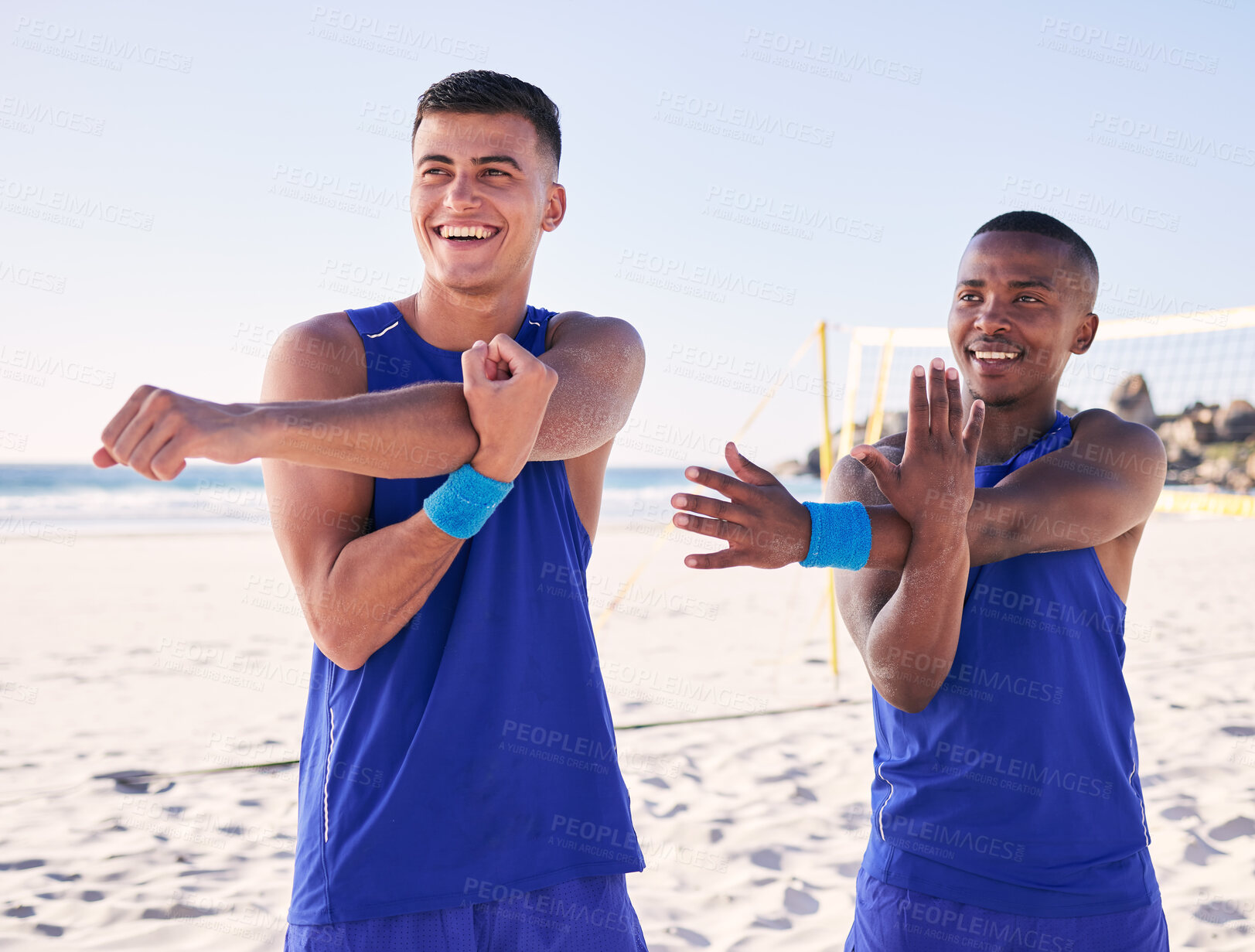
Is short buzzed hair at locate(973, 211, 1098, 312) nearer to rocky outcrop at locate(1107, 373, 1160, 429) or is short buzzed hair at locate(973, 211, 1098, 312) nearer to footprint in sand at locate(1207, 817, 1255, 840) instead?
footprint in sand at locate(1207, 817, 1255, 840)

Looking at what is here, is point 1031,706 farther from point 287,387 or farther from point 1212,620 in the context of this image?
point 1212,620

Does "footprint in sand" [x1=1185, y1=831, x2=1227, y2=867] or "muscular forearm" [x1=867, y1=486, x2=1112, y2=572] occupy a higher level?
"muscular forearm" [x1=867, y1=486, x2=1112, y2=572]

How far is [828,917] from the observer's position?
10.7ft

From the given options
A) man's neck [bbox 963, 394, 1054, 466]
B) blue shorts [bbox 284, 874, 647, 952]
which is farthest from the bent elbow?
man's neck [bbox 963, 394, 1054, 466]

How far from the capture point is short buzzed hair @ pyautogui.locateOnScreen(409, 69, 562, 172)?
173 cm

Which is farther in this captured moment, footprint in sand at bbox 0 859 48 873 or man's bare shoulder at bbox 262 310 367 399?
footprint in sand at bbox 0 859 48 873

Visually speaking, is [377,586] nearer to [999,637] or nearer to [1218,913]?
[999,637]

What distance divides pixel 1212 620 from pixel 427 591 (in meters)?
10.0

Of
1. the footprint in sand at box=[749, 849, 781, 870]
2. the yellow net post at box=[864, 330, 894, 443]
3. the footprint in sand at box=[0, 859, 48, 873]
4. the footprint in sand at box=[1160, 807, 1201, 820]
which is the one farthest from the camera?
the yellow net post at box=[864, 330, 894, 443]

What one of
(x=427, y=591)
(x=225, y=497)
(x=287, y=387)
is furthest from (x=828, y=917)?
(x=225, y=497)

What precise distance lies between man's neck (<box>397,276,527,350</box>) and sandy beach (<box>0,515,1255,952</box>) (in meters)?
2.30

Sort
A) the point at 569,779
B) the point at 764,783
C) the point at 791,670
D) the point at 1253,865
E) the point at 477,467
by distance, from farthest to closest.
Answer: the point at 791,670 < the point at 764,783 < the point at 1253,865 < the point at 569,779 < the point at 477,467

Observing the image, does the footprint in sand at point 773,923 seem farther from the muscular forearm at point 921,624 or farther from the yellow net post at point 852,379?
the yellow net post at point 852,379

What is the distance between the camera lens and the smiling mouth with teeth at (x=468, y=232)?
1.70m
